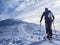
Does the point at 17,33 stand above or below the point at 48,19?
below

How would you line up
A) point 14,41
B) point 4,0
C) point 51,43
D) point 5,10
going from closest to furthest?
point 51,43 < point 14,41 < point 4,0 < point 5,10

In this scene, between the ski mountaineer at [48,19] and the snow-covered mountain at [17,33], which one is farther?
the snow-covered mountain at [17,33]

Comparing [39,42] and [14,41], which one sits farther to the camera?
[14,41]

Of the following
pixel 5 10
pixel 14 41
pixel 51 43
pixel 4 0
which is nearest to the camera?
pixel 51 43

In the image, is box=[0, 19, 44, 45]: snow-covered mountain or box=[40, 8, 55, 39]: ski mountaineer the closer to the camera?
box=[40, 8, 55, 39]: ski mountaineer

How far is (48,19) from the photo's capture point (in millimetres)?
22297

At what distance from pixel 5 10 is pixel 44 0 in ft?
96.5

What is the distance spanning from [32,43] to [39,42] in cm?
48

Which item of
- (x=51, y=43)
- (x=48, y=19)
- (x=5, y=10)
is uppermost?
(x=5, y=10)

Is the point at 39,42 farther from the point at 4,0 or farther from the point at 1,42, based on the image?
the point at 4,0

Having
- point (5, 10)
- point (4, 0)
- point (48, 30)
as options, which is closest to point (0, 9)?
point (5, 10)

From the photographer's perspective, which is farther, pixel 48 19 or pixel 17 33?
pixel 17 33

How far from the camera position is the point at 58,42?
20.2m

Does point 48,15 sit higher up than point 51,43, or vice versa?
point 48,15
